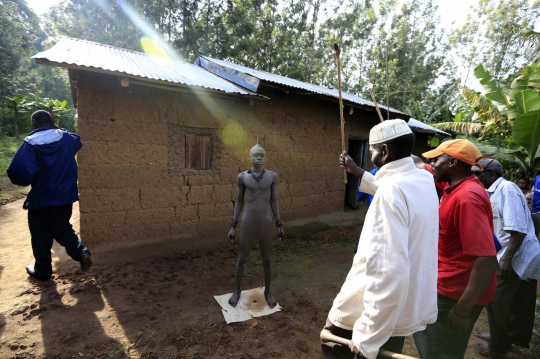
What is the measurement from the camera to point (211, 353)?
8.21ft

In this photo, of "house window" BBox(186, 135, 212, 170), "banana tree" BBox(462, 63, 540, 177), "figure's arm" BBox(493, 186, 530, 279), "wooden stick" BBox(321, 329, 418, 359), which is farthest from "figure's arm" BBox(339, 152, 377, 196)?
"banana tree" BBox(462, 63, 540, 177)

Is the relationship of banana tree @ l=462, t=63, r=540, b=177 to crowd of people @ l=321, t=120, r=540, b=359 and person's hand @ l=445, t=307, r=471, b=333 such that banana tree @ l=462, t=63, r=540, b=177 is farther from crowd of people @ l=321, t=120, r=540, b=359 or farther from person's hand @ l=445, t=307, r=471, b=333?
person's hand @ l=445, t=307, r=471, b=333

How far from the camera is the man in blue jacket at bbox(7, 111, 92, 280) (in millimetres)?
3057

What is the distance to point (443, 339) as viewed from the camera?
1772mm

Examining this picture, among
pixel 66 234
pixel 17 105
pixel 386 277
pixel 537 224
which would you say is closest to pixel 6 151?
pixel 17 105

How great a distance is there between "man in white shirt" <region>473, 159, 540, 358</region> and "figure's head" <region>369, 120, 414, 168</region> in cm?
176

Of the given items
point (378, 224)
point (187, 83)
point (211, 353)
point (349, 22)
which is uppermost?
point (349, 22)

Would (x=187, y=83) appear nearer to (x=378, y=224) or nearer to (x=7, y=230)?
(x=378, y=224)

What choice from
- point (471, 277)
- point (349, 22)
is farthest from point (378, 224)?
point (349, 22)

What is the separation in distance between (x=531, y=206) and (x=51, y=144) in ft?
20.6

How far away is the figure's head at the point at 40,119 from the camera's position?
3.25 meters

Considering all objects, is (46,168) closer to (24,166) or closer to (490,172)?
(24,166)

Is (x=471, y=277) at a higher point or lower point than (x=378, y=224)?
lower

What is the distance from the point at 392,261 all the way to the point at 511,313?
2.66m
